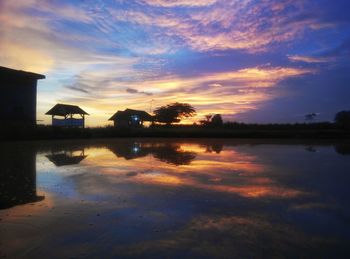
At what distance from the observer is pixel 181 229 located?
566 cm

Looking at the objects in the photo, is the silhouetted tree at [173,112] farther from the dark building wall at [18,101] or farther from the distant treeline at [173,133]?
the dark building wall at [18,101]

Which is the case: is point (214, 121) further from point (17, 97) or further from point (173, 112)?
point (17, 97)

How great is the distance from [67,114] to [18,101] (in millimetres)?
13806

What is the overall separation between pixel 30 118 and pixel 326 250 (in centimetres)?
3028

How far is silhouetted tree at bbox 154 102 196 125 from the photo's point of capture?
243ft

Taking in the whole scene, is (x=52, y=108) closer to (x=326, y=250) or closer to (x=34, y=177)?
(x=34, y=177)

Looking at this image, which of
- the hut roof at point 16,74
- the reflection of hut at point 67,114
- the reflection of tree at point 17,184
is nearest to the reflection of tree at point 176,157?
the reflection of tree at point 17,184

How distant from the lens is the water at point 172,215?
482 centimetres

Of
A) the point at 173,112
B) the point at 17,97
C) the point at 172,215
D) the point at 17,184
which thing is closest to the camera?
the point at 172,215

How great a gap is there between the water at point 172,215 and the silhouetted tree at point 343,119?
45.1 meters

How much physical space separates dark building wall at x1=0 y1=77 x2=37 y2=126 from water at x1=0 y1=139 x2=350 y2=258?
19638 millimetres

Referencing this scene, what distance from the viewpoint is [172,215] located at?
21.5 ft

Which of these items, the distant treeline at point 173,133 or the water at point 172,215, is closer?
the water at point 172,215

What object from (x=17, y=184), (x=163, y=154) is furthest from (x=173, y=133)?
(x=17, y=184)
